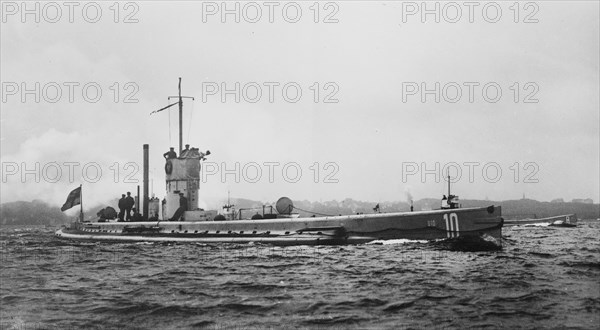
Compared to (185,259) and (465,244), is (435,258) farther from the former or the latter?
(185,259)

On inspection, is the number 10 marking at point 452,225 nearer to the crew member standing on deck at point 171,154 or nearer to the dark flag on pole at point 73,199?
the crew member standing on deck at point 171,154

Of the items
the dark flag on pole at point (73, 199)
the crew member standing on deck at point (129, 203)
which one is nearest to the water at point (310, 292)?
the crew member standing on deck at point (129, 203)

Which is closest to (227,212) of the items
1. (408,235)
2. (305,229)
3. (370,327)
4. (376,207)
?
(305,229)

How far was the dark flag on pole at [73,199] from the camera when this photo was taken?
39.8 meters

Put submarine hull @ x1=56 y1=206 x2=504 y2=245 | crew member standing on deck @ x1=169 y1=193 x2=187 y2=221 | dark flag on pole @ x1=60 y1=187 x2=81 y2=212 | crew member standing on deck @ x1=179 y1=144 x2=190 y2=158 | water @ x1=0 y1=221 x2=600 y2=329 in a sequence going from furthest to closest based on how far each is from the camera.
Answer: dark flag on pole @ x1=60 y1=187 x2=81 y2=212
crew member standing on deck @ x1=179 y1=144 x2=190 y2=158
crew member standing on deck @ x1=169 y1=193 x2=187 y2=221
submarine hull @ x1=56 y1=206 x2=504 y2=245
water @ x1=0 y1=221 x2=600 y2=329

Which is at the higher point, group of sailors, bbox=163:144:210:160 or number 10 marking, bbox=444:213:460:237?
group of sailors, bbox=163:144:210:160

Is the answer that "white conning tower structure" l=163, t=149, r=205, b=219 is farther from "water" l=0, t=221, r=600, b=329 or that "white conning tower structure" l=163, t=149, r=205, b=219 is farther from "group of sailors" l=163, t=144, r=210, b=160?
Answer: "water" l=0, t=221, r=600, b=329

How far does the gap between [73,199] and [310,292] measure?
31.9m

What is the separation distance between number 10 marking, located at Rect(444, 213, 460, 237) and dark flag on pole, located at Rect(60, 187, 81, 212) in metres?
28.4

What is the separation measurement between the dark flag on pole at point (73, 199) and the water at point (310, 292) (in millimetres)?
17714

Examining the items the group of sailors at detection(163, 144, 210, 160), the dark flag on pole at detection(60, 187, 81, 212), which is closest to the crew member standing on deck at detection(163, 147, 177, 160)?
the group of sailors at detection(163, 144, 210, 160)

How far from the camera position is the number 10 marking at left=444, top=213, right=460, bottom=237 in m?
25.5

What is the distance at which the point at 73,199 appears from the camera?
40.0 metres

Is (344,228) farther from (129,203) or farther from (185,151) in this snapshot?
(129,203)
